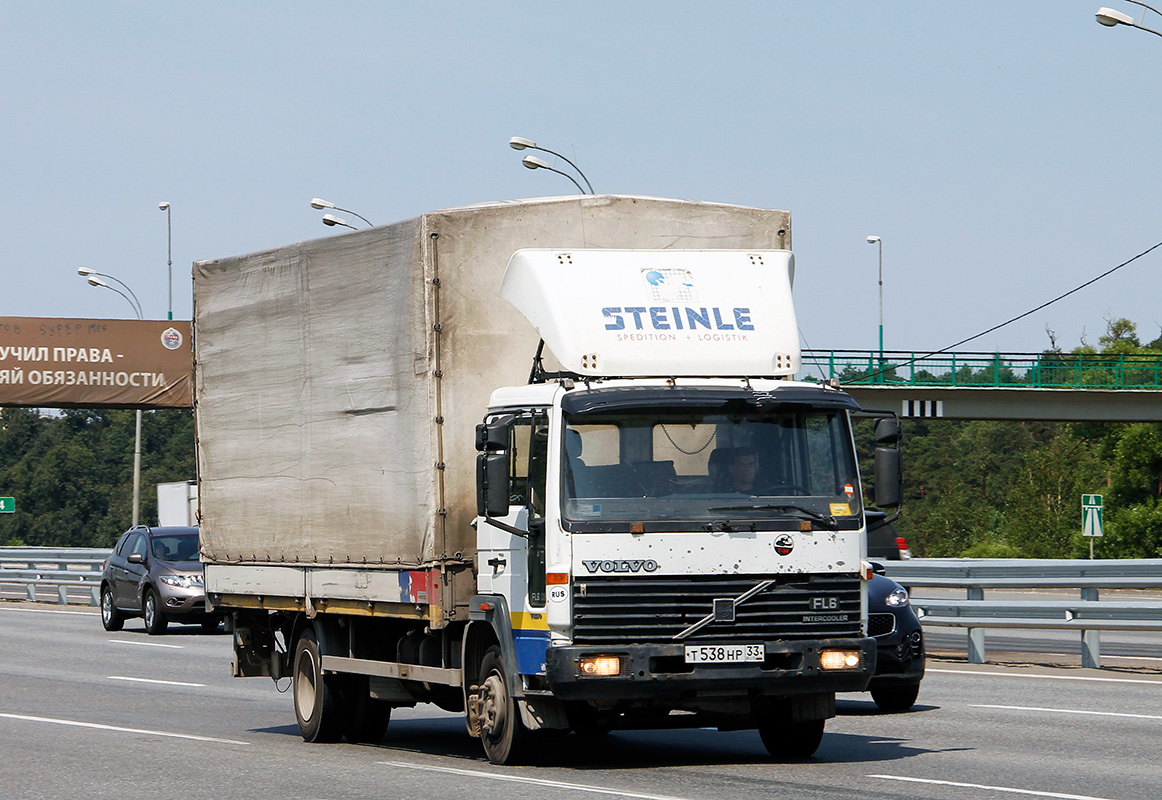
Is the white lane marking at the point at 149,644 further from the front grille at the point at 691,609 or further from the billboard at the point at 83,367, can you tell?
the billboard at the point at 83,367

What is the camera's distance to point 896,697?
14.8 metres

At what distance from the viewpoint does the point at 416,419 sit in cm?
1148

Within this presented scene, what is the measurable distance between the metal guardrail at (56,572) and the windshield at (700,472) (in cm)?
2642

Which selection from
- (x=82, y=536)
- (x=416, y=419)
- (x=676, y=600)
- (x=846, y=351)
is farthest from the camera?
(x=82, y=536)

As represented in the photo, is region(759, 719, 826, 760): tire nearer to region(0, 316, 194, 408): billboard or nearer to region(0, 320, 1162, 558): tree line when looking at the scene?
region(0, 316, 194, 408): billboard

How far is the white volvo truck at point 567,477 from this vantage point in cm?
1019

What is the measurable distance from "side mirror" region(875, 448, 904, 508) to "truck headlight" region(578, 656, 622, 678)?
6.22 feet

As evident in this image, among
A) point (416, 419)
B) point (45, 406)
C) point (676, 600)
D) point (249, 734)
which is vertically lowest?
→ point (249, 734)

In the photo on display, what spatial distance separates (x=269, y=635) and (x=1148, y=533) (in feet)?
219

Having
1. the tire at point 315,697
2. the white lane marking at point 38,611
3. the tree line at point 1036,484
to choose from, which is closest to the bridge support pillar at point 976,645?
the tire at point 315,697

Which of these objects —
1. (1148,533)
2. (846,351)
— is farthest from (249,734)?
(1148,533)

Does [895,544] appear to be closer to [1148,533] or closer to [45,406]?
[45,406]

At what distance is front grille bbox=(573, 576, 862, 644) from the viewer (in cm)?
1014

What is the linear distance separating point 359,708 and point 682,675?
13.0 feet
